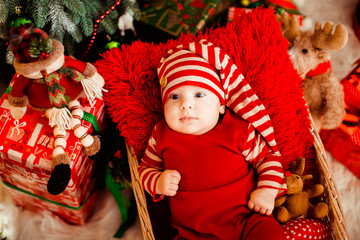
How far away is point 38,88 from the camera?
0.82m

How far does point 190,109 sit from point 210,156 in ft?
0.51

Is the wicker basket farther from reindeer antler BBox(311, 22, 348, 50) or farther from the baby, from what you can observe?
reindeer antler BBox(311, 22, 348, 50)

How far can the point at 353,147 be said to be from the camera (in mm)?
1255

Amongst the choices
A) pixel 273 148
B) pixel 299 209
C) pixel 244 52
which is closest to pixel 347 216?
pixel 299 209

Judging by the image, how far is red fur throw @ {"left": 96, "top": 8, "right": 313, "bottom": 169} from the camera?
3.33 ft

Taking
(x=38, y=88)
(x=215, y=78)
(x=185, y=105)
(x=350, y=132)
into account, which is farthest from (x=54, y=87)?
(x=350, y=132)

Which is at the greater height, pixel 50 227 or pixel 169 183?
pixel 169 183

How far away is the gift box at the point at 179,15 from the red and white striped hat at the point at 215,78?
0.38 m

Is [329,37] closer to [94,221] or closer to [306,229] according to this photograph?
[306,229]

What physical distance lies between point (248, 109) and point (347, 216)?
0.66m

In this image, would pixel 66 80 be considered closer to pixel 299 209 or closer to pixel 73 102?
pixel 73 102

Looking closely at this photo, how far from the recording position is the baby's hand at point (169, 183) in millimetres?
897

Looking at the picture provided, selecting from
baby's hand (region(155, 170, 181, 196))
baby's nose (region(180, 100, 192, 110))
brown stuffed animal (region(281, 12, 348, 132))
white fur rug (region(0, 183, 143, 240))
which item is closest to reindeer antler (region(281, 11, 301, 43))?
brown stuffed animal (region(281, 12, 348, 132))

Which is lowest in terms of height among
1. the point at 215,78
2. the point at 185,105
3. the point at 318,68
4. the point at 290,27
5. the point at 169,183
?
the point at 169,183
